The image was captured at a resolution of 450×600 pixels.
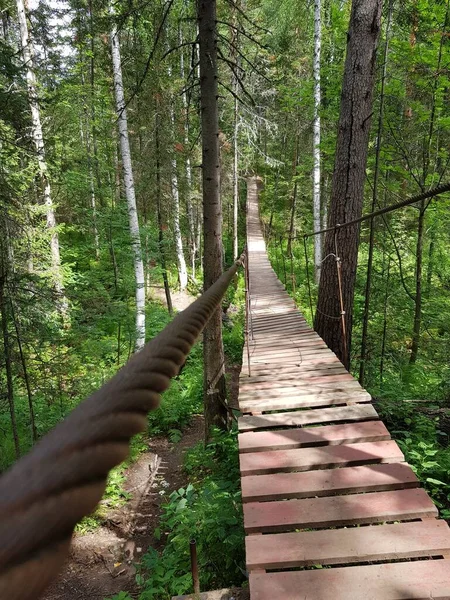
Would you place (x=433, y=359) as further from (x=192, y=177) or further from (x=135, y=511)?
(x=192, y=177)

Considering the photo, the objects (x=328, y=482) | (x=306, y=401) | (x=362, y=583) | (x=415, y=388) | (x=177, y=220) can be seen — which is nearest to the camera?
(x=362, y=583)

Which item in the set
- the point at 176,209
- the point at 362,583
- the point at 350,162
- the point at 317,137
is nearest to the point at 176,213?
the point at 176,209

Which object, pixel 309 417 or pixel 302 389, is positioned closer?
pixel 309 417

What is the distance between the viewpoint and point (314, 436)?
2637 millimetres

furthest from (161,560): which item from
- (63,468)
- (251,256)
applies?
(251,256)

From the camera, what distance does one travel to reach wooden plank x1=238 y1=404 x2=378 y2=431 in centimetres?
280

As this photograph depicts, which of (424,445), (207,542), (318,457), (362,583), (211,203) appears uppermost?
(211,203)

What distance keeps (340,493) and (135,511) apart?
3.33 m

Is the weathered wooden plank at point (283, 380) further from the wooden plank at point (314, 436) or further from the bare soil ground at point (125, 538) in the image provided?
the bare soil ground at point (125, 538)

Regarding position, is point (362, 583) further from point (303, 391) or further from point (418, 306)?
point (418, 306)

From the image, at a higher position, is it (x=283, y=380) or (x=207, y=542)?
(x=283, y=380)

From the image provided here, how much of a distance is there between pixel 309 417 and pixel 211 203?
2710 millimetres

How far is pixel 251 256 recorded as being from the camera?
14008 mm

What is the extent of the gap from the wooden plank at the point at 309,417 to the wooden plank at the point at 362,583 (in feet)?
3.71
